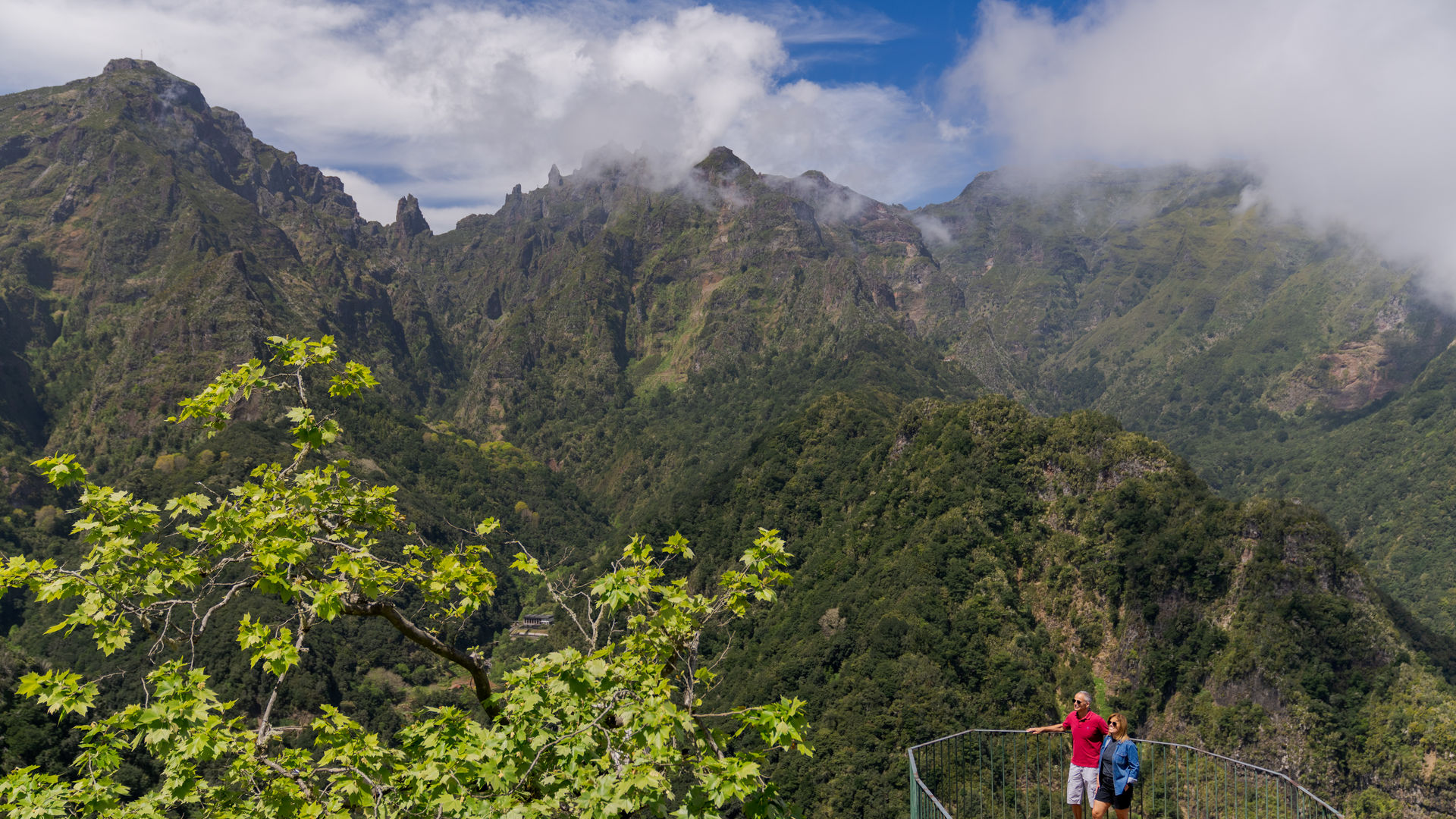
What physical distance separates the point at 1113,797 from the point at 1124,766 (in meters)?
0.92

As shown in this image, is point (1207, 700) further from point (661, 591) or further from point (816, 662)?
point (661, 591)

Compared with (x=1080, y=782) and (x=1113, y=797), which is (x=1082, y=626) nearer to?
(x=1080, y=782)

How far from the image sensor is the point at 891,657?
10081 centimetres

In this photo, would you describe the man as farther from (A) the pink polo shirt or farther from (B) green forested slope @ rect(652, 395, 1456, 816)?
(B) green forested slope @ rect(652, 395, 1456, 816)

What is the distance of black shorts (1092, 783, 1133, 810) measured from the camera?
17.8m

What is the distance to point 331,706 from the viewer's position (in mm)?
13570

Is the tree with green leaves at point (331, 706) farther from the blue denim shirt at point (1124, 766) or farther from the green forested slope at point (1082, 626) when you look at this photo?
the green forested slope at point (1082, 626)

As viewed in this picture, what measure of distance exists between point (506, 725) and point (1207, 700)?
107 meters

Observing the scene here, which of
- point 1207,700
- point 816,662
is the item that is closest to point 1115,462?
point 1207,700

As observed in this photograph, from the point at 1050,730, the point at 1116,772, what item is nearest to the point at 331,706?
the point at 1050,730

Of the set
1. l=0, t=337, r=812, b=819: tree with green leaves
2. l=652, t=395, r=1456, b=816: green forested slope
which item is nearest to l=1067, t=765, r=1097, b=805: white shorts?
l=0, t=337, r=812, b=819: tree with green leaves

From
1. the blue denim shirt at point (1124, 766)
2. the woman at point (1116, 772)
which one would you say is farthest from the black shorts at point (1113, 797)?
the blue denim shirt at point (1124, 766)

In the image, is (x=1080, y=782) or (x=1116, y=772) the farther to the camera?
(x=1080, y=782)

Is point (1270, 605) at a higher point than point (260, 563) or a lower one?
lower
